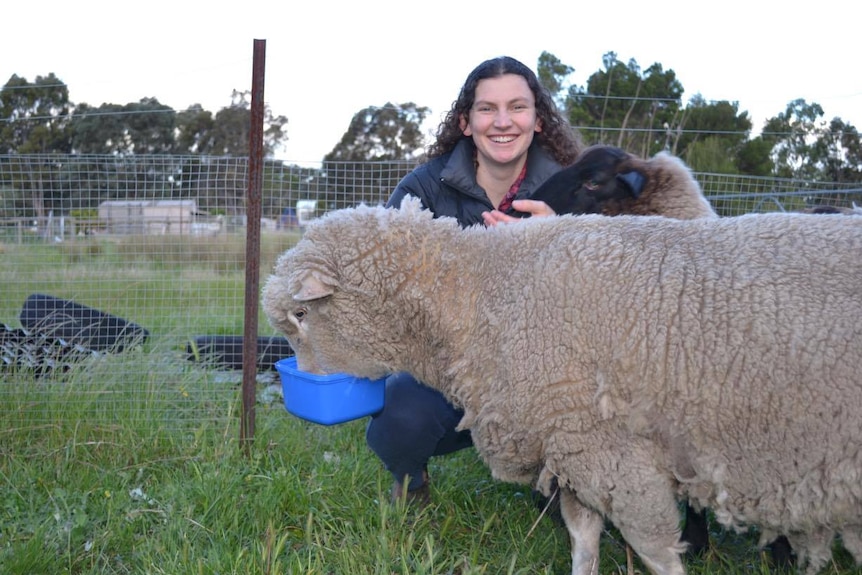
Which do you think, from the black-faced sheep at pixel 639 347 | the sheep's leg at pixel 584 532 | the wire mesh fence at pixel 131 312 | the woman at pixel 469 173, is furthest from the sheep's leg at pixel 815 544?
the wire mesh fence at pixel 131 312

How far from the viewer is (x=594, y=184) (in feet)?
9.45

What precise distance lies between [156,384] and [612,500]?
298 centimetres

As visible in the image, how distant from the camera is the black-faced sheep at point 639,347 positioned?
72.1 inches

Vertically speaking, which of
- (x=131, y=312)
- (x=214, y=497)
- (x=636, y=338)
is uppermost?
(x=636, y=338)

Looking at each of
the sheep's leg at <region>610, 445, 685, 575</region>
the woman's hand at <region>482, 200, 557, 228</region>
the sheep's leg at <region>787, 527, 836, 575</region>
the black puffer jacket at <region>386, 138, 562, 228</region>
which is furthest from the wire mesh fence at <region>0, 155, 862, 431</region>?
the sheep's leg at <region>787, 527, 836, 575</region>

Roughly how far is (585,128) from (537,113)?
12.1 ft

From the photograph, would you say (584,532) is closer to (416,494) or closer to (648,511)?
(648,511)

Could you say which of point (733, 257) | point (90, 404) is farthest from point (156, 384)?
point (733, 257)

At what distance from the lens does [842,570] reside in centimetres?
255

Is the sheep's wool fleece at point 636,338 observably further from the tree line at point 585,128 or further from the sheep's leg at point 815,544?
the tree line at point 585,128

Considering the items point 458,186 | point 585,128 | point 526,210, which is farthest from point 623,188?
point 585,128

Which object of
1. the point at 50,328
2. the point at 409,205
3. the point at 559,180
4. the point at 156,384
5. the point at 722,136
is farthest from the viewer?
the point at 722,136

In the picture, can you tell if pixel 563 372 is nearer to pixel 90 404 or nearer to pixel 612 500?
pixel 612 500

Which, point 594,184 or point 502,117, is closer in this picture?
point 594,184
